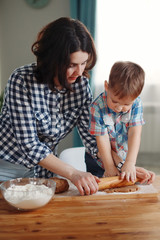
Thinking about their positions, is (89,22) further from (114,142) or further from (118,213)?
(118,213)

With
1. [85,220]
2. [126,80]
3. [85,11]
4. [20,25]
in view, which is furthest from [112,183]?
[20,25]

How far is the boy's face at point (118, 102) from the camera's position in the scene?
139 centimetres

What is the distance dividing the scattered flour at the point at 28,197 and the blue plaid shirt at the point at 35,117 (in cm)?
25

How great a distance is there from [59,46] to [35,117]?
14.1 inches

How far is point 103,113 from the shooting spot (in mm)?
1532

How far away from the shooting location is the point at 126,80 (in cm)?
135

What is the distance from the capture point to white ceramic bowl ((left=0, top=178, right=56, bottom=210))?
1072mm

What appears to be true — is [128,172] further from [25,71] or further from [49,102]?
[25,71]

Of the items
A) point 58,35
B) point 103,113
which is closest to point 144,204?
point 103,113

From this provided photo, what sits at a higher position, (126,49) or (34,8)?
(34,8)

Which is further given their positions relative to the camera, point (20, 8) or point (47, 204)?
point (20, 8)

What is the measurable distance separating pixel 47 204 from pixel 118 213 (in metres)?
0.28

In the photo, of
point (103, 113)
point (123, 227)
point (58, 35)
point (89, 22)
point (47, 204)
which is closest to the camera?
point (123, 227)

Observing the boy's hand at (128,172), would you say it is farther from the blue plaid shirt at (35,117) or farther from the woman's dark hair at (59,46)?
the woman's dark hair at (59,46)
